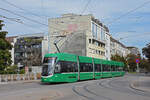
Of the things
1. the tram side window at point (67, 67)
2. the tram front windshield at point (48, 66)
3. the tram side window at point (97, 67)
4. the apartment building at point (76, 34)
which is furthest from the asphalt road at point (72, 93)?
the apartment building at point (76, 34)

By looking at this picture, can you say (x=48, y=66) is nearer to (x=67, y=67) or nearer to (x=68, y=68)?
(x=67, y=67)

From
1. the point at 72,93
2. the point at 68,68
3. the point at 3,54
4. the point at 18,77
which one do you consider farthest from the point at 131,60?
the point at 72,93

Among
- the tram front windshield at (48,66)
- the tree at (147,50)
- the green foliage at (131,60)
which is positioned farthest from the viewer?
the green foliage at (131,60)

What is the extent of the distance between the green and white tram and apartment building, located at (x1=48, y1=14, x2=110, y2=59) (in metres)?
27.3

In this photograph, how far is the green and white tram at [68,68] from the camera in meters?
22.3

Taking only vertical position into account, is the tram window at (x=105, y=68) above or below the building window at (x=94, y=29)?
below

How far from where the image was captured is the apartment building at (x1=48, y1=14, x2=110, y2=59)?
61.5 meters

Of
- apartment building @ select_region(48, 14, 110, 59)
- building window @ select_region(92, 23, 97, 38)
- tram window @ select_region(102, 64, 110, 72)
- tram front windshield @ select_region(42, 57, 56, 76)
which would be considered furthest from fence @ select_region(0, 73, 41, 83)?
building window @ select_region(92, 23, 97, 38)

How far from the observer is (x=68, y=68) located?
24.3 meters

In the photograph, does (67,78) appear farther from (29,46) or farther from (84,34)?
(29,46)

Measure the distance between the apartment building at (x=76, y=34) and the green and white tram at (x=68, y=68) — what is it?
2732cm

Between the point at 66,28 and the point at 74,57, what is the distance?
1566 inches

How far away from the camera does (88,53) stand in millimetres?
61031

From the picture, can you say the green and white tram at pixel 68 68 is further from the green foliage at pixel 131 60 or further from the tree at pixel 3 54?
the green foliage at pixel 131 60
